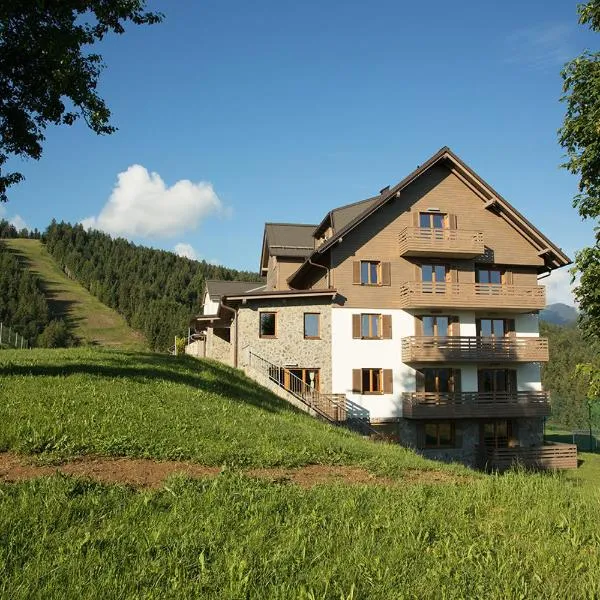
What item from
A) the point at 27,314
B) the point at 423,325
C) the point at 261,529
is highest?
the point at 27,314

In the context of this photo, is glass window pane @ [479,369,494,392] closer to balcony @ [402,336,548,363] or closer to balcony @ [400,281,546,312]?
balcony @ [402,336,548,363]

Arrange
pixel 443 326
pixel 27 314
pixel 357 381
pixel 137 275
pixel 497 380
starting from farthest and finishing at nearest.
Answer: pixel 137 275 < pixel 27 314 < pixel 497 380 < pixel 443 326 < pixel 357 381

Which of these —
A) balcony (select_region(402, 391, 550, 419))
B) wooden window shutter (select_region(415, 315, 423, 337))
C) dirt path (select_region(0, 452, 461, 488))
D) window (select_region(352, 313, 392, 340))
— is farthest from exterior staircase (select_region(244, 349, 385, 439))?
dirt path (select_region(0, 452, 461, 488))

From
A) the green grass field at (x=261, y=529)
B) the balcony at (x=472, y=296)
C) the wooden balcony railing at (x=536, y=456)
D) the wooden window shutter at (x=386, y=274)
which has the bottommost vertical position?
the wooden balcony railing at (x=536, y=456)

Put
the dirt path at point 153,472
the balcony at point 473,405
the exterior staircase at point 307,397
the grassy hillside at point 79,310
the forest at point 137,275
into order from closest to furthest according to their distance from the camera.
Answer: the dirt path at point 153,472 < the exterior staircase at point 307,397 < the balcony at point 473,405 < the forest at point 137,275 < the grassy hillside at point 79,310

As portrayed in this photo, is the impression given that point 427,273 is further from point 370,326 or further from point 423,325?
point 370,326

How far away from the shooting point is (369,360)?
29750 mm

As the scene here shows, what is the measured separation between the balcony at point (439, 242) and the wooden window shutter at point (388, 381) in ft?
21.3

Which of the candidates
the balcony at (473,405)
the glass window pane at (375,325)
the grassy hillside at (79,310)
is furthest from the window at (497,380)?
the grassy hillside at (79,310)

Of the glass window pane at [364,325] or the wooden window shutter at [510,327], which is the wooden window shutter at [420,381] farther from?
the wooden window shutter at [510,327]

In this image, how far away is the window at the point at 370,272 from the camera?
1207 inches

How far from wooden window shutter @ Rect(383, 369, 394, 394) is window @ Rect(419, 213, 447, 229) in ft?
27.9

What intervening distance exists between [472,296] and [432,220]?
4968 millimetres

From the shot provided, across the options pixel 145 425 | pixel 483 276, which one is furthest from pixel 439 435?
pixel 145 425
